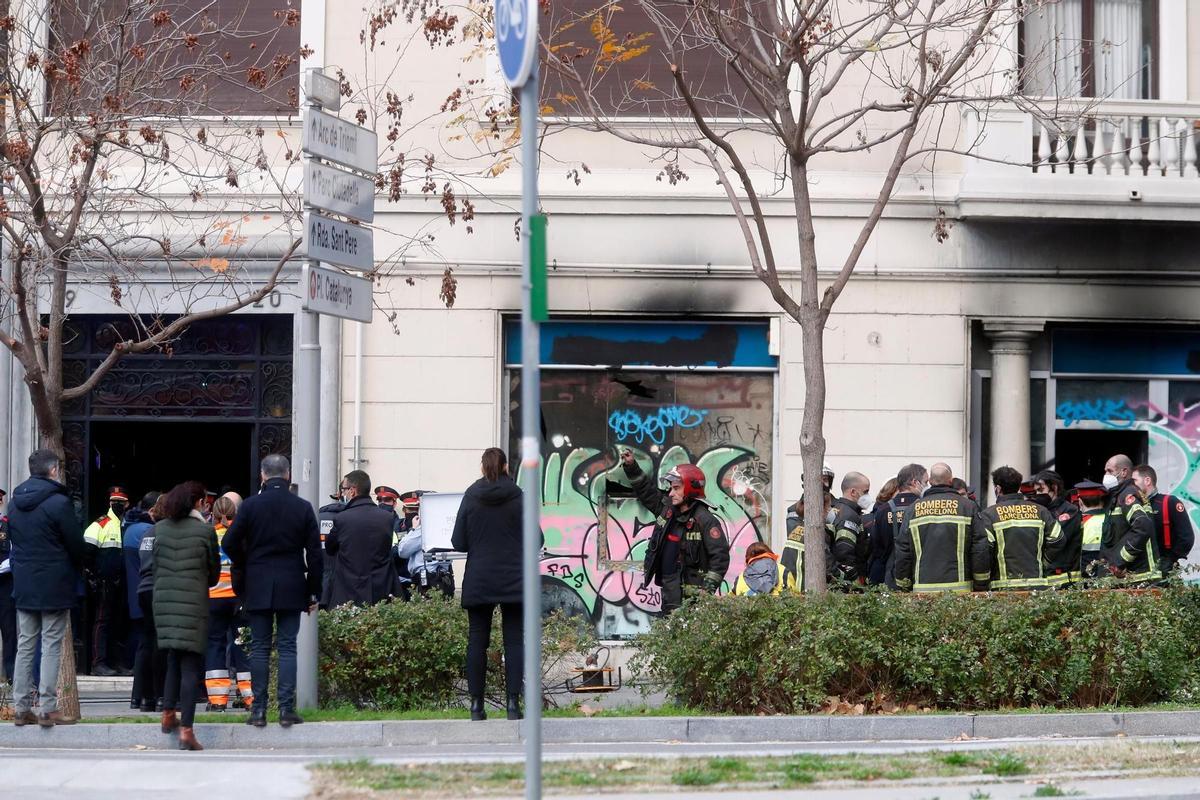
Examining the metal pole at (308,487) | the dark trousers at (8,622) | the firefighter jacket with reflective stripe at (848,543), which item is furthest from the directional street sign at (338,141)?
the dark trousers at (8,622)

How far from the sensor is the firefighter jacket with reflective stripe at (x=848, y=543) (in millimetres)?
13008

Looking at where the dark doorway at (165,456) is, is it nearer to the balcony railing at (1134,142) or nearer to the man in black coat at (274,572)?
the man in black coat at (274,572)

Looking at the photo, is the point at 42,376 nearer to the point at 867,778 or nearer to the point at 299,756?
the point at 299,756

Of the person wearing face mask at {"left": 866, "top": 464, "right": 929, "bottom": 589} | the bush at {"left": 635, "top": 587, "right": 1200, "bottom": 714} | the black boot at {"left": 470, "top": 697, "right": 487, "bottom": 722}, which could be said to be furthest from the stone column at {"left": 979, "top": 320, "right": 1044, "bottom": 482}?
the black boot at {"left": 470, "top": 697, "right": 487, "bottom": 722}

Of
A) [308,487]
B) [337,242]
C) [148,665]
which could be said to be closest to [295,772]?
[308,487]

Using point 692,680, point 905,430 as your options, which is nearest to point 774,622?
point 692,680

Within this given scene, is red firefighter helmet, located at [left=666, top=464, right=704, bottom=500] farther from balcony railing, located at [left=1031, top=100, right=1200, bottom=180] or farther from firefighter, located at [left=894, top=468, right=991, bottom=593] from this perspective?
balcony railing, located at [left=1031, top=100, right=1200, bottom=180]

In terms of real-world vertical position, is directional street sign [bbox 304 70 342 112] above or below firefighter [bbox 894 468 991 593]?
above

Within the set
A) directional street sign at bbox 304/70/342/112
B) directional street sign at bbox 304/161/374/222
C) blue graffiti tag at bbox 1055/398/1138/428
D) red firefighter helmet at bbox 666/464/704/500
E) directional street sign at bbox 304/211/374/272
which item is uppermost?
directional street sign at bbox 304/70/342/112

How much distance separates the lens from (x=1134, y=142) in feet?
53.9

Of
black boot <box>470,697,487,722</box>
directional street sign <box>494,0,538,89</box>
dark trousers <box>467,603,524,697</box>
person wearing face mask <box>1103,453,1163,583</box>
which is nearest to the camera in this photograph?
directional street sign <box>494,0,538,89</box>

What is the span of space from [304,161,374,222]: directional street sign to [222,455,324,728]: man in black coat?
6.23 feet

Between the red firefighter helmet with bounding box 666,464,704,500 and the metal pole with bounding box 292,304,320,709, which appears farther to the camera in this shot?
the red firefighter helmet with bounding box 666,464,704,500

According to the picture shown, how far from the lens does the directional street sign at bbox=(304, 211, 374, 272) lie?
10.7 metres
